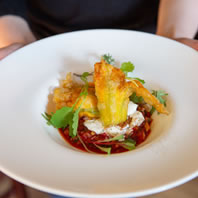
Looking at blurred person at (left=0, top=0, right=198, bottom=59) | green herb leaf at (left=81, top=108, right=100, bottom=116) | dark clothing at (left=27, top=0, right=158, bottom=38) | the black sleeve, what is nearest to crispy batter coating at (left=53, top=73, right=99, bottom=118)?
green herb leaf at (left=81, top=108, right=100, bottom=116)

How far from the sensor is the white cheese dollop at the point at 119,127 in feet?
4.28

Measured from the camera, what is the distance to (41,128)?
4.09ft

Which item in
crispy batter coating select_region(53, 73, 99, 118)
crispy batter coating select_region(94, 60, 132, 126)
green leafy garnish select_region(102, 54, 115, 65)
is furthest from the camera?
green leafy garnish select_region(102, 54, 115, 65)

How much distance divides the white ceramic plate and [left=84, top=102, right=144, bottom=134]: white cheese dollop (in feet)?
0.37

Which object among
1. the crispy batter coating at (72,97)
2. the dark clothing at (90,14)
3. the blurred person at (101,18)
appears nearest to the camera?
the crispy batter coating at (72,97)

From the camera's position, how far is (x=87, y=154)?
3.54 feet

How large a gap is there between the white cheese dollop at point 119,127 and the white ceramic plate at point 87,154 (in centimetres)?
11

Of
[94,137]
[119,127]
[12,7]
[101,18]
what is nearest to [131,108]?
[119,127]

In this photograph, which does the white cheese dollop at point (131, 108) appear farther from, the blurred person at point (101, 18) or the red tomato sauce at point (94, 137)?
the blurred person at point (101, 18)

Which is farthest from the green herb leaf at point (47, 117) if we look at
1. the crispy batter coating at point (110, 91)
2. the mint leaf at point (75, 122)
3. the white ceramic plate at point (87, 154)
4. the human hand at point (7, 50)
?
the human hand at point (7, 50)

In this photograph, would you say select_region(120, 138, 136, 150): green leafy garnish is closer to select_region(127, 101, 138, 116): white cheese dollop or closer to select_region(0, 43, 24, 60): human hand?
select_region(127, 101, 138, 116): white cheese dollop

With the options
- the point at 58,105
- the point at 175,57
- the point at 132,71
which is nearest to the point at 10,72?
the point at 58,105

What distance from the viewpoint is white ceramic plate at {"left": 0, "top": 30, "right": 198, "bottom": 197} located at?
898mm

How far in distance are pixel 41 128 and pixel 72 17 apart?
1.43 metres
